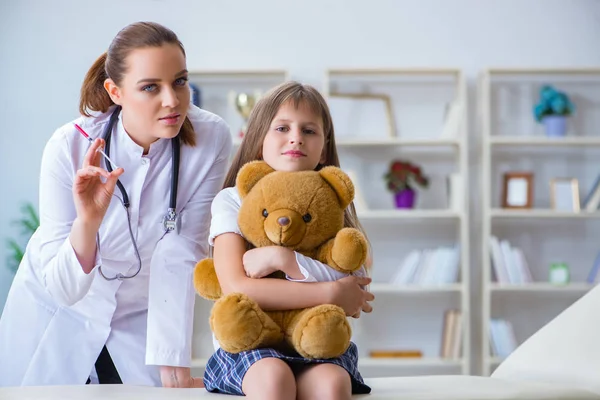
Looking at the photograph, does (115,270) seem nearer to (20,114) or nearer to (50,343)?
(50,343)

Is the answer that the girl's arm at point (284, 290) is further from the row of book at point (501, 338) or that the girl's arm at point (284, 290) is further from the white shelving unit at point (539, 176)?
the white shelving unit at point (539, 176)

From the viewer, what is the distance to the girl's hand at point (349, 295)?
1331 mm

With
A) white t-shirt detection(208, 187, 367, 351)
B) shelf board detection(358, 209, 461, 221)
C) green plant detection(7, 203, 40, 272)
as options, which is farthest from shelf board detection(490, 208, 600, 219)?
white t-shirt detection(208, 187, 367, 351)

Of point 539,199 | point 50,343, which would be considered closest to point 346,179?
point 50,343

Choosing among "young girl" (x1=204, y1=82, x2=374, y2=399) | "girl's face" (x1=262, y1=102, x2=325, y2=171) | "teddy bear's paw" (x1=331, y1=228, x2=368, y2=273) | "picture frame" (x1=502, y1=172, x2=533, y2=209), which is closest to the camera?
"young girl" (x1=204, y1=82, x2=374, y2=399)

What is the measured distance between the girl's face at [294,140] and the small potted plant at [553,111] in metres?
3.00

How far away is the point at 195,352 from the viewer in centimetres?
418

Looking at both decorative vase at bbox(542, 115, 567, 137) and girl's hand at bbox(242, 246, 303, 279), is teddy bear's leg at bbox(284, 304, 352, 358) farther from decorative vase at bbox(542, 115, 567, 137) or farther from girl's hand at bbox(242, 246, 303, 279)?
decorative vase at bbox(542, 115, 567, 137)

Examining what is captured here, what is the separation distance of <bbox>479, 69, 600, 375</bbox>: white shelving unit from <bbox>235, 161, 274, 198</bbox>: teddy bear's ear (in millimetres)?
3082

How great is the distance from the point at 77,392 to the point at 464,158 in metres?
3.07

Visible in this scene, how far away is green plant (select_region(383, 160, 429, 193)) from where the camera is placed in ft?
13.8

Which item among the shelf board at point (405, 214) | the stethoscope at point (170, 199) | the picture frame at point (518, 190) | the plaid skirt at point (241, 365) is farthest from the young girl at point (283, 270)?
the picture frame at point (518, 190)

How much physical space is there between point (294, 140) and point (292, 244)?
0.69 ft

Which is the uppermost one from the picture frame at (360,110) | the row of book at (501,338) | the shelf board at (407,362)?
the picture frame at (360,110)
